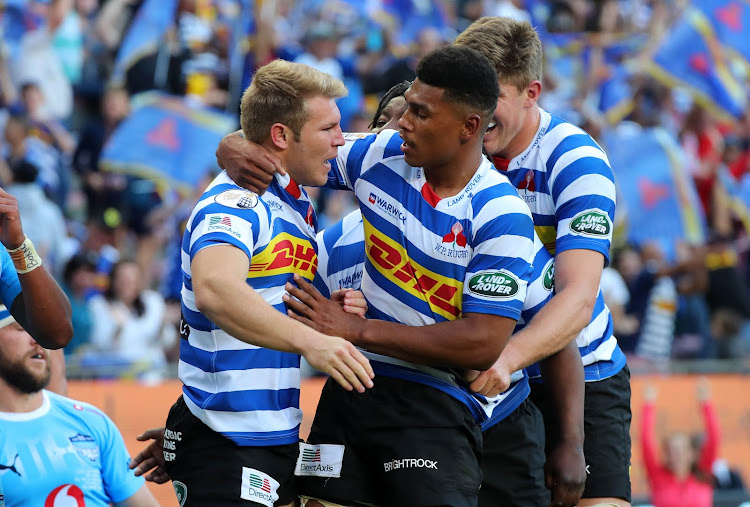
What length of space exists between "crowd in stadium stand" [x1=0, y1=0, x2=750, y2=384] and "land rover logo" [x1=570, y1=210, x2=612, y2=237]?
4.91 metres

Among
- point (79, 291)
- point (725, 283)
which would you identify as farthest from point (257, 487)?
point (725, 283)

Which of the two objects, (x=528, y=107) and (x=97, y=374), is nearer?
(x=528, y=107)

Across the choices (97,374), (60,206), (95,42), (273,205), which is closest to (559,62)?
(95,42)

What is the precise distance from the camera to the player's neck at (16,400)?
545cm

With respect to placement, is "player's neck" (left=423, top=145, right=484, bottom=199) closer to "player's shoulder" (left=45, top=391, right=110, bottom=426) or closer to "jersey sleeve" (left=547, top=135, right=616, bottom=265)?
"jersey sleeve" (left=547, top=135, right=616, bottom=265)

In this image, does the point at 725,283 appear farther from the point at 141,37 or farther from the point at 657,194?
the point at 141,37

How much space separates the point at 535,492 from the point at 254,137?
1932 mm

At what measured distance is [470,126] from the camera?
4.23 meters

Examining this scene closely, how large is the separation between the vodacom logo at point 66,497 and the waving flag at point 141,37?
6.87 metres

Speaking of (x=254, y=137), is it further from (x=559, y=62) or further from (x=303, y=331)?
(x=559, y=62)

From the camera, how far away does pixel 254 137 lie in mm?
4375

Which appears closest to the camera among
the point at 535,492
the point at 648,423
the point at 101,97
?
the point at 535,492

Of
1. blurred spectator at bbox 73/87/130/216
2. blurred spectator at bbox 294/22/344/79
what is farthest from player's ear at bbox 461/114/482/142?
blurred spectator at bbox 294/22/344/79

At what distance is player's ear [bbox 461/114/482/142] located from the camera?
4.22 meters
